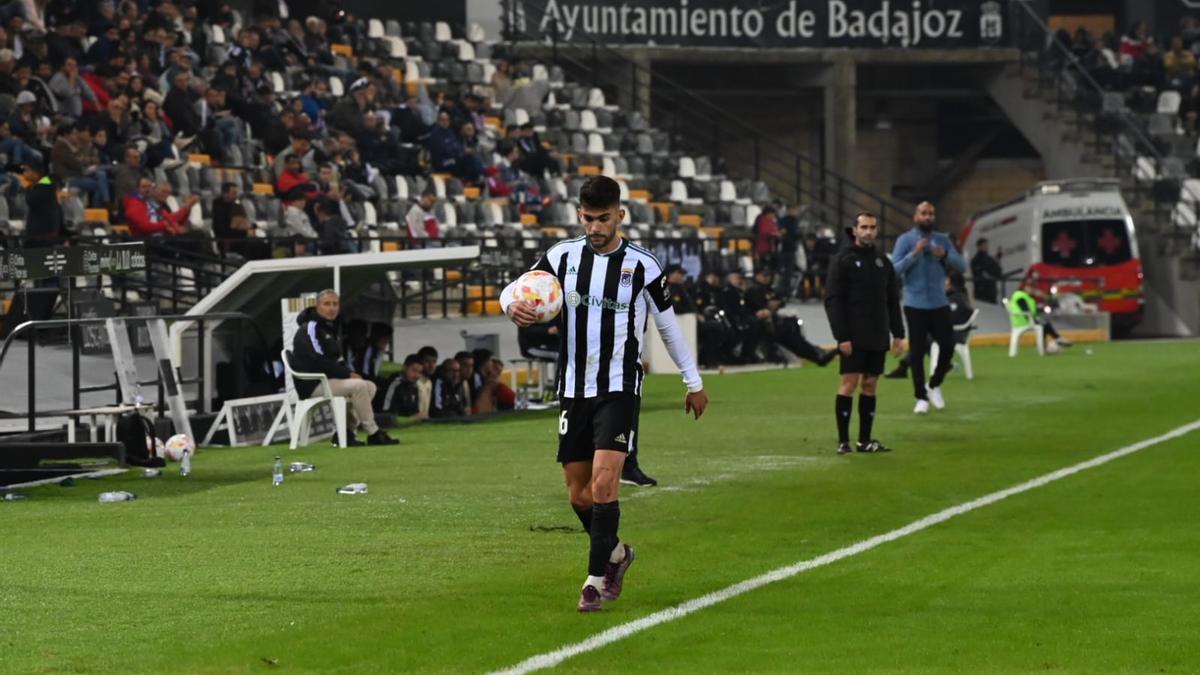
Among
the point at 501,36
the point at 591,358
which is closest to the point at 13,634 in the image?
the point at 591,358

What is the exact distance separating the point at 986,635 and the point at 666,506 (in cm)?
528

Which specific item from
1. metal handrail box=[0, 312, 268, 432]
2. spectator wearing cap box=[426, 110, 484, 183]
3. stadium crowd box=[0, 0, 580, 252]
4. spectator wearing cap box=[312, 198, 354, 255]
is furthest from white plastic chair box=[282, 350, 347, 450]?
spectator wearing cap box=[426, 110, 484, 183]

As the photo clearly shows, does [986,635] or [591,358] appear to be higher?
[591,358]

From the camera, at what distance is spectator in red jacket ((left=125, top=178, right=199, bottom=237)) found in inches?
1039

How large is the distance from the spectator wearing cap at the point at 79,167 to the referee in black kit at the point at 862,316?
11.7 meters

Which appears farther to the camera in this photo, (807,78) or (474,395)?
(807,78)

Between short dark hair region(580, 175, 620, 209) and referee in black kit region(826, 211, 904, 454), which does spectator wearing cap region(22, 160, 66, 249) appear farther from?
short dark hair region(580, 175, 620, 209)

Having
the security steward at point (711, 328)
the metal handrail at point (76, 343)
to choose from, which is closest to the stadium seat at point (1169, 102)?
the security steward at point (711, 328)

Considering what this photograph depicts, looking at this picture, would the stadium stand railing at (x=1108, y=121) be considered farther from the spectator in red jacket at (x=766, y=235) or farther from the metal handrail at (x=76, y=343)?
the metal handrail at (x=76, y=343)

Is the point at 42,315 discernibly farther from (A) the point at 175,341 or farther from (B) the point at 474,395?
(B) the point at 474,395

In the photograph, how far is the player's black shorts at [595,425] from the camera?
31.4ft

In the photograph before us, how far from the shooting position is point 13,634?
8812 mm

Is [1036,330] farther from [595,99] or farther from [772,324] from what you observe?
[595,99]

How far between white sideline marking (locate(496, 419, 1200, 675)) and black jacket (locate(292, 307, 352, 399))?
6.66m
